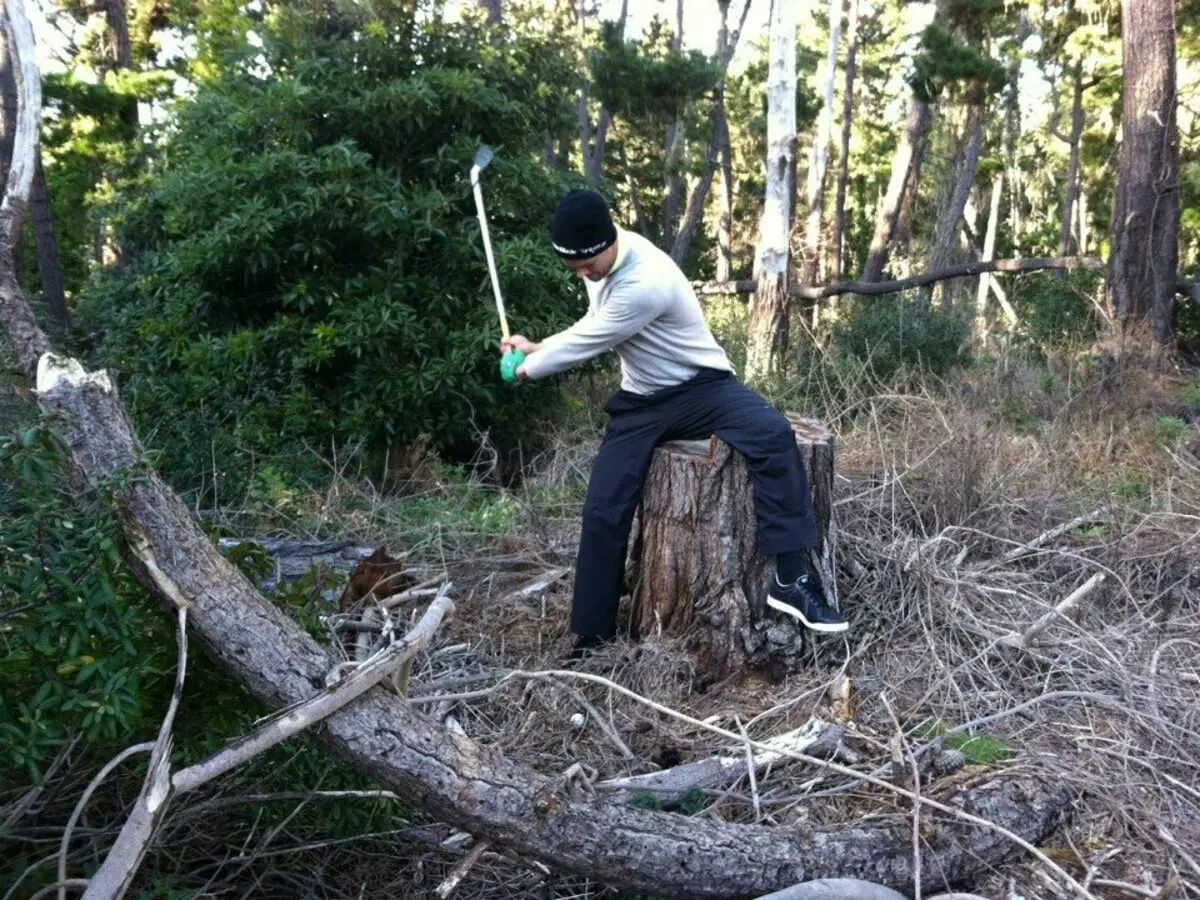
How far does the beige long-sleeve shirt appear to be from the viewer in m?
4.12

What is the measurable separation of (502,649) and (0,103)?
9679 millimetres

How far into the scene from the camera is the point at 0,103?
11172 millimetres

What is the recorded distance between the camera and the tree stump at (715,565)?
4.13 meters

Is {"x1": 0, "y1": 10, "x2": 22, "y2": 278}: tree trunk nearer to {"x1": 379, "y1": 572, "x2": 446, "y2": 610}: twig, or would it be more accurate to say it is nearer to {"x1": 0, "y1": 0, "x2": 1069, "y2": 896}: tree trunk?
{"x1": 379, "y1": 572, "x2": 446, "y2": 610}: twig

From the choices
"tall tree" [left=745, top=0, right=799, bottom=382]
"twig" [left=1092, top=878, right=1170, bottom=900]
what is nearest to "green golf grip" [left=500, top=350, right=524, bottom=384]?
"twig" [left=1092, top=878, right=1170, bottom=900]

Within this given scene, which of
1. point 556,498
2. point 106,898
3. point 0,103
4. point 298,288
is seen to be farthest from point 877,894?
point 0,103

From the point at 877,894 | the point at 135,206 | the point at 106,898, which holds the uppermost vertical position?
the point at 135,206

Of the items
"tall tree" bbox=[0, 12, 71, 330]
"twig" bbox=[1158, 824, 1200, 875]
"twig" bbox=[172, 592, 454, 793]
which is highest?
"tall tree" bbox=[0, 12, 71, 330]

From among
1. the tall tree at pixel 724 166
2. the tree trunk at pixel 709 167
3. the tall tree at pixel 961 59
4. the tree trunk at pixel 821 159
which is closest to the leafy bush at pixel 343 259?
the tall tree at pixel 961 59

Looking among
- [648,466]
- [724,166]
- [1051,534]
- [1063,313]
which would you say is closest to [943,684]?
[648,466]

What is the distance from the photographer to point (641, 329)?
4.20 metres

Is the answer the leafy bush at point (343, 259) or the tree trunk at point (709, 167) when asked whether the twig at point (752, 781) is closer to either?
the leafy bush at point (343, 259)

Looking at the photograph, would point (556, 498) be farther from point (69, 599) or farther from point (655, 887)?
point (69, 599)

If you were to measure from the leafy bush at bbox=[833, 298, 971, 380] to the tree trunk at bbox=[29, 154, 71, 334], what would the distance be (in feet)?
25.3
